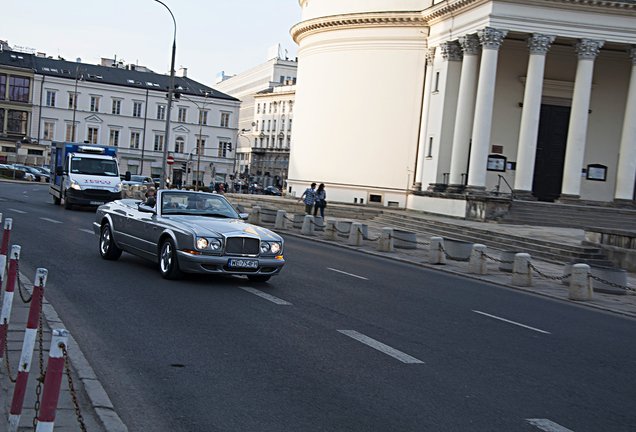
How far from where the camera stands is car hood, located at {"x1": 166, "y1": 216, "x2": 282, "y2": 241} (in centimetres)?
1098

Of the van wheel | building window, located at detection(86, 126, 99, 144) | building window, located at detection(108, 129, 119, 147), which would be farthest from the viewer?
building window, located at detection(108, 129, 119, 147)

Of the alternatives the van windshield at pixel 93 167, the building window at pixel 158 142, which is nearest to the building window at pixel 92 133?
the building window at pixel 158 142

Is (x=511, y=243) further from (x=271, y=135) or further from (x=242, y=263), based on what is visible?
(x=271, y=135)

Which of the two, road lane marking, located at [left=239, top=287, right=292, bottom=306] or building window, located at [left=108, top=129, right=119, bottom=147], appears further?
building window, located at [left=108, top=129, right=119, bottom=147]

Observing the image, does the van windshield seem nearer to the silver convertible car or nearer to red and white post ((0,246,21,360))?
the silver convertible car

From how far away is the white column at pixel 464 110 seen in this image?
34.2 m

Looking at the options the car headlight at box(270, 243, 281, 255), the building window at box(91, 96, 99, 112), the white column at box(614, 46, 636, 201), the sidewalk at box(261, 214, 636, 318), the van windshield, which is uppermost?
the building window at box(91, 96, 99, 112)

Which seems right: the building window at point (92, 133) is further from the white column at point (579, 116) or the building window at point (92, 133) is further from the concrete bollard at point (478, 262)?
the concrete bollard at point (478, 262)

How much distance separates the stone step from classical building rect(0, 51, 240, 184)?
56.2 meters

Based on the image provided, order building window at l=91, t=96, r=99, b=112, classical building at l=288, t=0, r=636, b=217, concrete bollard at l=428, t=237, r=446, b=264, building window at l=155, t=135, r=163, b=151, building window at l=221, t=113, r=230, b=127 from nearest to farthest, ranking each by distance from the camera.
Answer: concrete bollard at l=428, t=237, r=446, b=264 → classical building at l=288, t=0, r=636, b=217 → building window at l=91, t=96, r=99, b=112 → building window at l=155, t=135, r=163, b=151 → building window at l=221, t=113, r=230, b=127

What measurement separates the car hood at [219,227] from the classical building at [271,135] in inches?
3661

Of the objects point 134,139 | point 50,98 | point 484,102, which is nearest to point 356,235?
point 484,102

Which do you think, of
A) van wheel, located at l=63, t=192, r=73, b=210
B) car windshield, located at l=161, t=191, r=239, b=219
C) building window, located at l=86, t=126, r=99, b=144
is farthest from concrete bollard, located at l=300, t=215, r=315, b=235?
building window, located at l=86, t=126, r=99, b=144

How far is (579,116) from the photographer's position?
31.3 metres
